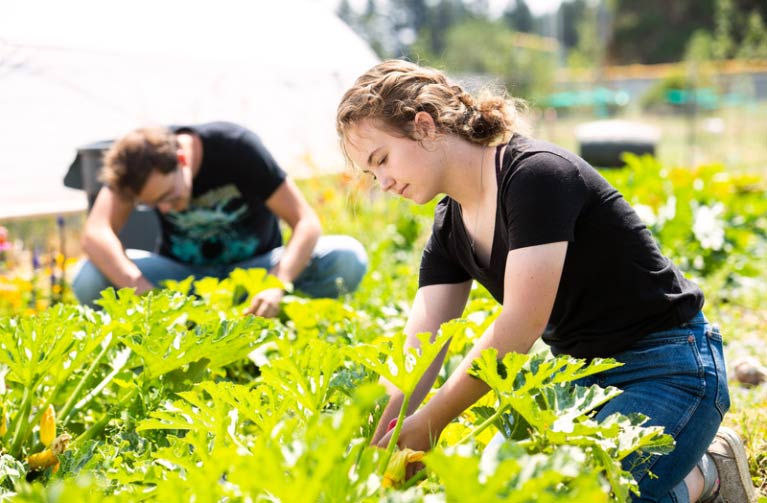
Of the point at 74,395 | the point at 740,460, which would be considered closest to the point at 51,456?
the point at 74,395

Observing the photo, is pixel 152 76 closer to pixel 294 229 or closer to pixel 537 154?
pixel 294 229

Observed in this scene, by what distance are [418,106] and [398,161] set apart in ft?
0.47

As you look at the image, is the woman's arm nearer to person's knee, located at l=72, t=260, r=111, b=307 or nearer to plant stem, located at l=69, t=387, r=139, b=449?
plant stem, located at l=69, t=387, r=139, b=449

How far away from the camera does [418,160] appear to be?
1.88 meters

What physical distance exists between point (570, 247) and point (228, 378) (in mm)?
1427

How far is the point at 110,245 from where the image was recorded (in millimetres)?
3330

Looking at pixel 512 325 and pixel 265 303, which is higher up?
pixel 512 325

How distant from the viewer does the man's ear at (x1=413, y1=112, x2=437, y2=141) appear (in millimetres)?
1884

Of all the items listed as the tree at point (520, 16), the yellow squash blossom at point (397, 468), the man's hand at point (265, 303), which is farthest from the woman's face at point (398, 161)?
the tree at point (520, 16)

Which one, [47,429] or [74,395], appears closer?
[47,429]

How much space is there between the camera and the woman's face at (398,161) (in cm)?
188

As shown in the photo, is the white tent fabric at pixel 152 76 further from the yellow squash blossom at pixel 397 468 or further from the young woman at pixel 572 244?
the yellow squash blossom at pixel 397 468

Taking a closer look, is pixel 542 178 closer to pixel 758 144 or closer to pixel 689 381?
pixel 689 381

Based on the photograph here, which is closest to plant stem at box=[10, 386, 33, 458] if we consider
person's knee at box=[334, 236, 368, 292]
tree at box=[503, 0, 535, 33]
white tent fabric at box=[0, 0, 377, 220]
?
person's knee at box=[334, 236, 368, 292]
